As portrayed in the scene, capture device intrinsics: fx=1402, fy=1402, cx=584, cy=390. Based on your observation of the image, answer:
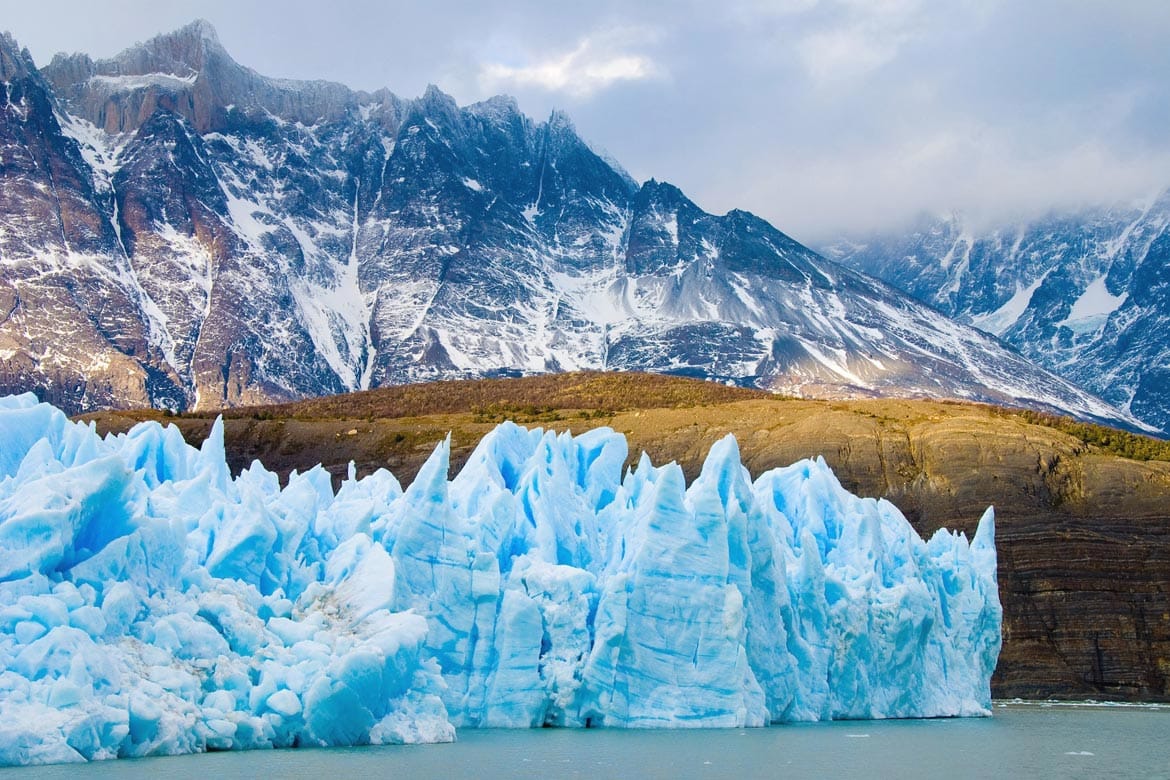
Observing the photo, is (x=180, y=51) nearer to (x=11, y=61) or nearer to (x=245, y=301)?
(x=11, y=61)

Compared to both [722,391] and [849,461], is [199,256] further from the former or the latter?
[849,461]

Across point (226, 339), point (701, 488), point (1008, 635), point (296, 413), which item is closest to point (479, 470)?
point (701, 488)

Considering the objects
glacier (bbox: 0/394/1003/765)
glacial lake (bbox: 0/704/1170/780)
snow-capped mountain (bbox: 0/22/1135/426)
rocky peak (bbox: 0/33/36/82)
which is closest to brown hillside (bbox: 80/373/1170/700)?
glacier (bbox: 0/394/1003/765)

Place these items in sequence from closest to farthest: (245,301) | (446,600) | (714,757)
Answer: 1. (714,757)
2. (446,600)
3. (245,301)

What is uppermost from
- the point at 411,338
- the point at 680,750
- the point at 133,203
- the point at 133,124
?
the point at 133,124

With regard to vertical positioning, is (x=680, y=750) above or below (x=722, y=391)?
below

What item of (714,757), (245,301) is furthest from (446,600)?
(245,301)
